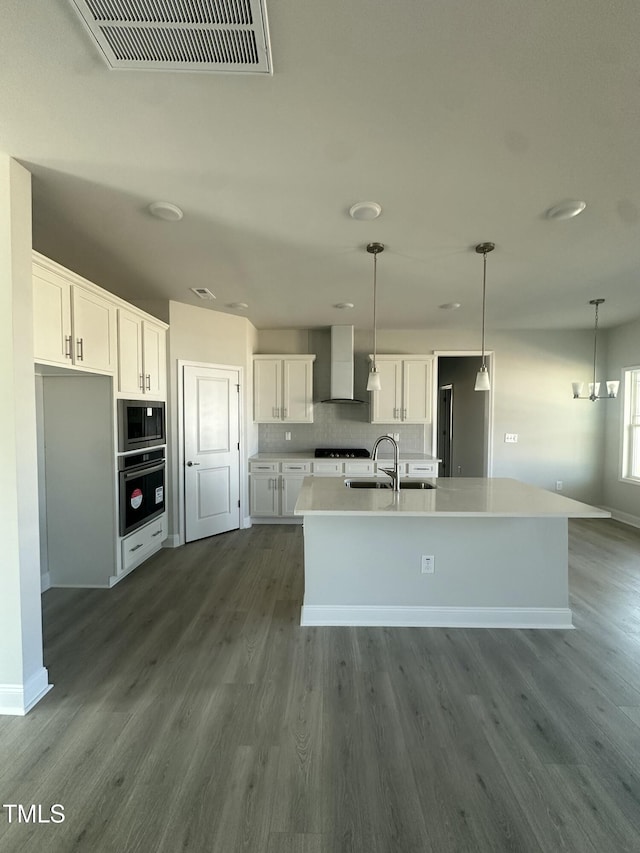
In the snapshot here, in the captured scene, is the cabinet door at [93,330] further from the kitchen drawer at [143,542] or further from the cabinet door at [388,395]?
the cabinet door at [388,395]

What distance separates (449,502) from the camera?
93.7 inches

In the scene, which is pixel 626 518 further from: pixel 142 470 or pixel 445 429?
pixel 142 470

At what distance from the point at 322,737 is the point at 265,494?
3.22 meters

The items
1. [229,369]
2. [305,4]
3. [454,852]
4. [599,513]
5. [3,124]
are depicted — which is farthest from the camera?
[229,369]

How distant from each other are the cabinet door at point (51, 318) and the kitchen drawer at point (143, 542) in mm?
1711

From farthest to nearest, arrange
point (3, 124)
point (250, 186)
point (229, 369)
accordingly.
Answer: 1. point (229, 369)
2. point (250, 186)
3. point (3, 124)

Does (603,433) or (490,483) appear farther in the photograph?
(603,433)

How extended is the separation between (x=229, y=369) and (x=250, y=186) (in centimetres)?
266

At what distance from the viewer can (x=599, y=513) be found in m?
2.07

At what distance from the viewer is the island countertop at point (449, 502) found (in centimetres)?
214

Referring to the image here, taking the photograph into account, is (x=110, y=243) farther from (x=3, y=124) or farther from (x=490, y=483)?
(x=490, y=483)

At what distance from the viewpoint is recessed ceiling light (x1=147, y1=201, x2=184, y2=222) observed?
2076 mm

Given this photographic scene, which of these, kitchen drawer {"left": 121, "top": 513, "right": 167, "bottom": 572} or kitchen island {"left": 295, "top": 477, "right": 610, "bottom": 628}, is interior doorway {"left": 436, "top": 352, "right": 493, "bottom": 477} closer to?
kitchen island {"left": 295, "top": 477, "right": 610, "bottom": 628}

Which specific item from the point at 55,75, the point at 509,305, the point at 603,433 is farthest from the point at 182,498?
the point at 603,433
